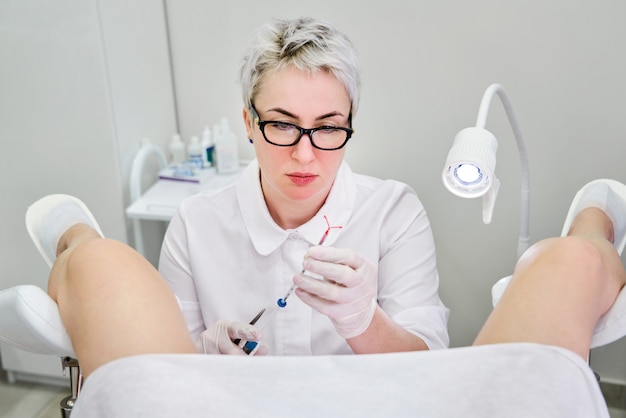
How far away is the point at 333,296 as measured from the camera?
1229 millimetres

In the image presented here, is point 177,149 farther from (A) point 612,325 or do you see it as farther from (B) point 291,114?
(A) point 612,325

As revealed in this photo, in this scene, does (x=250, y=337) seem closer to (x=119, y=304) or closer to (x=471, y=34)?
(x=119, y=304)

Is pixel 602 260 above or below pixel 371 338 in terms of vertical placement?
above

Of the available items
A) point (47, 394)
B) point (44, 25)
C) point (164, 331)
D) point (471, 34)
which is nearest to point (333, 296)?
point (164, 331)

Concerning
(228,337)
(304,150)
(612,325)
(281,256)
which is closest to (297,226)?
(281,256)

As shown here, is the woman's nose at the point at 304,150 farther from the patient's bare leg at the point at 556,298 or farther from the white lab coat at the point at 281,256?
the patient's bare leg at the point at 556,298

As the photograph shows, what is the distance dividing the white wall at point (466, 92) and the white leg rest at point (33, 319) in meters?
1.31

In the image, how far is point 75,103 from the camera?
6.80 feet

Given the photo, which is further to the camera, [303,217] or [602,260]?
[303,217]

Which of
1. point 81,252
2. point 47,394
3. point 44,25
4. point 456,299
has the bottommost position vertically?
point 47,394

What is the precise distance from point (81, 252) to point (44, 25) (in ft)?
3.57

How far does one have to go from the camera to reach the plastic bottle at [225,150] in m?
2.26

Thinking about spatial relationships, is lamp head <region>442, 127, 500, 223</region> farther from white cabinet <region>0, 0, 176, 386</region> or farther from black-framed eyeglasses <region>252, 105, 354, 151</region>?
white cabinet <region>0, 0, 176, 386</region>

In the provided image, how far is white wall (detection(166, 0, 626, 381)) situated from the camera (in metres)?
2.01
